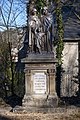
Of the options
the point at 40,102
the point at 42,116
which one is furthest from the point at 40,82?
the point at 42,116

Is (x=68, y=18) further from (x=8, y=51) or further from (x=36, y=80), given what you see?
(x=36, y=80)

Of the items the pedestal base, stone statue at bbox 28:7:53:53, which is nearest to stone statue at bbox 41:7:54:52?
stone statue at bbox 28:7:53:53

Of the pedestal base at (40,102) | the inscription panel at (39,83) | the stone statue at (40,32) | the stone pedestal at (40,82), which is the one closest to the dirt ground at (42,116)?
the pedestal base at (40,102)

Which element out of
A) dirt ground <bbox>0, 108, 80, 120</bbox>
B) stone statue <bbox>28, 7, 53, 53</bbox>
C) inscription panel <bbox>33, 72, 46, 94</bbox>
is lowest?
dirt ground <bbox>0, 108, 80, 120</bbox>

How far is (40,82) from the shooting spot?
14.3 meters

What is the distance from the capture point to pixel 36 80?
14266 millimetres

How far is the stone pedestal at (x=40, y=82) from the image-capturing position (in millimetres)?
14164

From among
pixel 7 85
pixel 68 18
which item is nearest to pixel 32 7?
pixel 7 85

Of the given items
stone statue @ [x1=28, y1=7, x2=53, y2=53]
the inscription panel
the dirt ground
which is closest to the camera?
the dirt ground

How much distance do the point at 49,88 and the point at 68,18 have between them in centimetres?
1657

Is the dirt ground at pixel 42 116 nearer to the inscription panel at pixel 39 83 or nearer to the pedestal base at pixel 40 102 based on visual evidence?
the pedestal base at pixel 40 102

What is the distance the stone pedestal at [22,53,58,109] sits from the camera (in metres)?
14.2

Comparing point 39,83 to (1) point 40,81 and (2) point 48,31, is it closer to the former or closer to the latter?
(1) point 40,81

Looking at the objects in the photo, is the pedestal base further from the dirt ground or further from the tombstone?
the dirt ground
